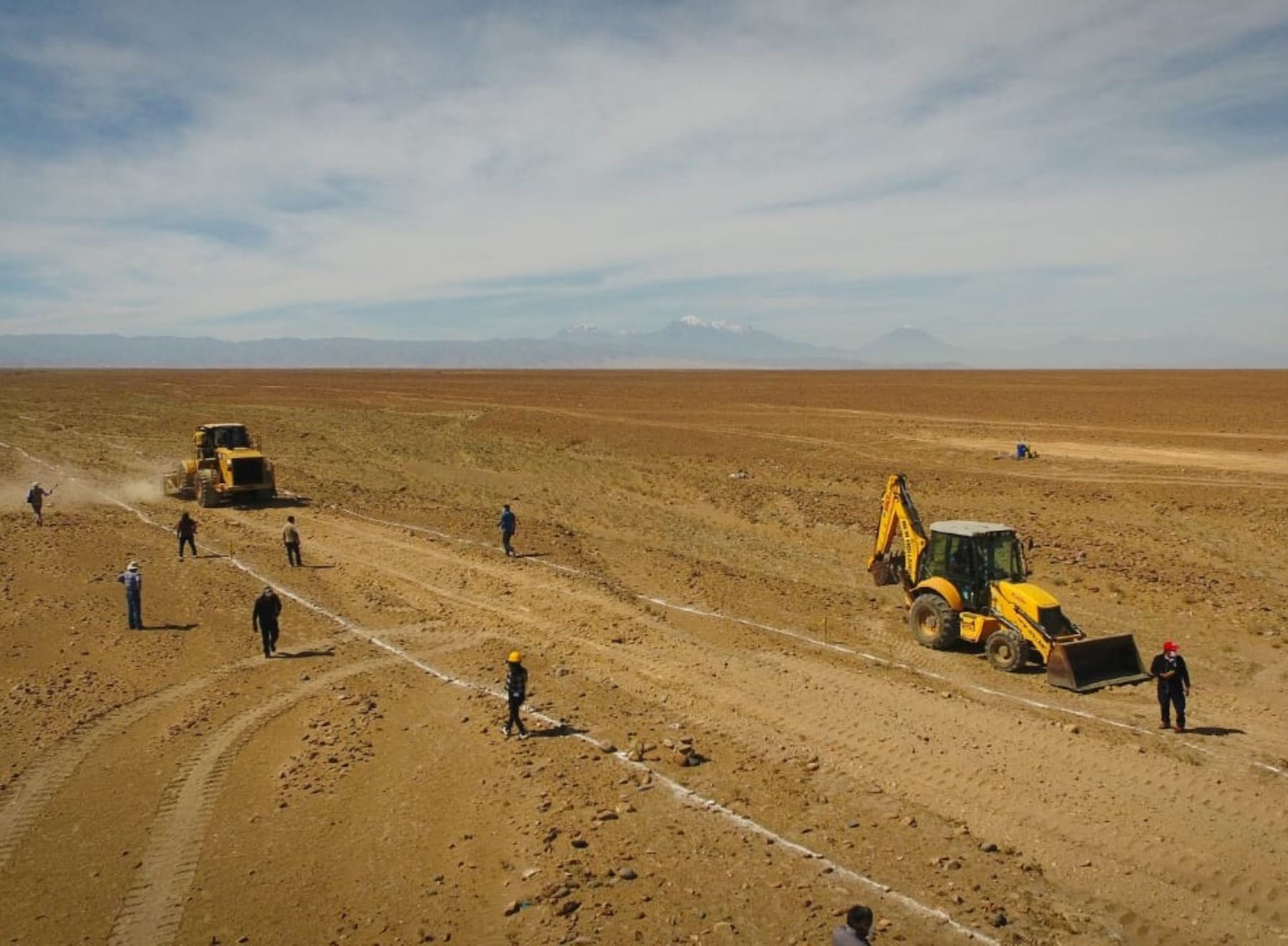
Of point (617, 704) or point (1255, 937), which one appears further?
point (617, 704)

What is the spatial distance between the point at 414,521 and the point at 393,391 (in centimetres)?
8319

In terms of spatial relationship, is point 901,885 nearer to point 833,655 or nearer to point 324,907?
point 324,907

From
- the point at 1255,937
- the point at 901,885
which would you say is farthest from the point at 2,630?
the point at 1255,937

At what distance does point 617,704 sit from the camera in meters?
13.6

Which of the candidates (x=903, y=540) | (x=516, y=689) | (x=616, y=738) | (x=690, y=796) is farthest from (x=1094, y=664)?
(x=516, y=689)

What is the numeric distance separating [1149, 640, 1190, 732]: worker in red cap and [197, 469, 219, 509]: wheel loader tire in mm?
26370

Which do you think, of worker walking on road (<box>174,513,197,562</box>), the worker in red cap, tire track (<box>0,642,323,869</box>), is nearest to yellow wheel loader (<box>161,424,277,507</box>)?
worker walking on road (<box>174,513,197,562</box>)

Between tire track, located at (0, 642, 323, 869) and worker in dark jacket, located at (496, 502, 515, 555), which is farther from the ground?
worker in dark jacket, located at (496, 502, 515, 555)

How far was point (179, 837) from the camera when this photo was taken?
10.0 meters

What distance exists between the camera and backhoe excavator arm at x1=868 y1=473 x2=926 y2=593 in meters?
17.4

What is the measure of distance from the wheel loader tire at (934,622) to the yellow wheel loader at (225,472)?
21.3 m

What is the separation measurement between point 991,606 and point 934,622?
105cm

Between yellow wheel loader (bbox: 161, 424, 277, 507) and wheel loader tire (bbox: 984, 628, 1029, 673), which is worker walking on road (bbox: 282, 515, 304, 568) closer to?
yellow wheel loader (bbox: 161, 424, 277, 507)

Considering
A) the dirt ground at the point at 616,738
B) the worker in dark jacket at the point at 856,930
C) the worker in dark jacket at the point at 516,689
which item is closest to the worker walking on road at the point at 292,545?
the dirt ground at the point at 616,738
